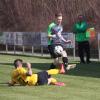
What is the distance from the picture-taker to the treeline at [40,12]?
1265 inches

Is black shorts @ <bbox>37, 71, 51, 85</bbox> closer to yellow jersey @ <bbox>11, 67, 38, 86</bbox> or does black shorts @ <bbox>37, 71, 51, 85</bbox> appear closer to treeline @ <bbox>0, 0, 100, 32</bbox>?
yellow jersey @ <bbox>11, 67, 38, 86</bbox>

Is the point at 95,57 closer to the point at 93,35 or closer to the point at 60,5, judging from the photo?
the point at 93,35

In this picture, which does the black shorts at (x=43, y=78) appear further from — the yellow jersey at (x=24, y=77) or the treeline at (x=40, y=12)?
the treeline at (x=40, y=12)

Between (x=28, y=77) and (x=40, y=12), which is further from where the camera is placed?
(x=40, y=12)

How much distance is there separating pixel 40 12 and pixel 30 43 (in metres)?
7.02

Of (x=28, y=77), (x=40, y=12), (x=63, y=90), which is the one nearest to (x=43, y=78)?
(x=28, y=77)

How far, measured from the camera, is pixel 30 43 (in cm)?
2878

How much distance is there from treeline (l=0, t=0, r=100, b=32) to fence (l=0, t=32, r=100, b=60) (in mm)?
3867

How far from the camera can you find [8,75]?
1650cm

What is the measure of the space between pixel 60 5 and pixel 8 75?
58.8 feet

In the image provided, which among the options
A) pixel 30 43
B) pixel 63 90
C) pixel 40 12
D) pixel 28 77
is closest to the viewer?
pixel 63 90

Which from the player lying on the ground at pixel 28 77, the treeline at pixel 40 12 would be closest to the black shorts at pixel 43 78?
the player lying on the ground at pixel 28 77

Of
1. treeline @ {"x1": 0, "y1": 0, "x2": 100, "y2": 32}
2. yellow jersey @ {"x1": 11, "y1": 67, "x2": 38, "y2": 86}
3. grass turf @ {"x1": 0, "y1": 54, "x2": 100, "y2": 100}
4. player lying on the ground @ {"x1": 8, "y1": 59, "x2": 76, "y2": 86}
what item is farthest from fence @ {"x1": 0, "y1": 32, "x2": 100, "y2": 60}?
yellow jersey @ {"x1": 11, "y1": 67, "x2": 38, "y2": 86}

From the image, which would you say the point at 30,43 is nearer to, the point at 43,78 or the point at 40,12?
the point at 40,12
